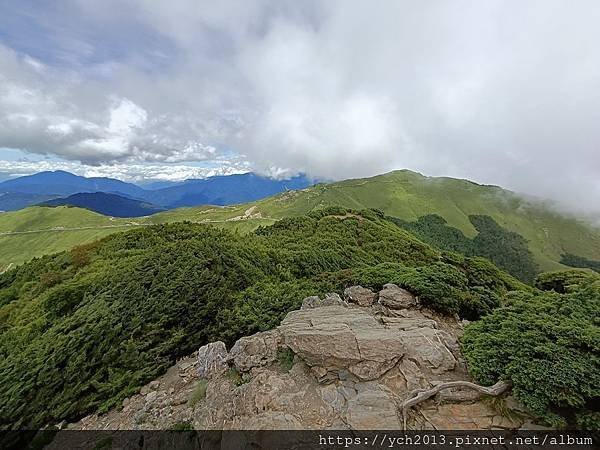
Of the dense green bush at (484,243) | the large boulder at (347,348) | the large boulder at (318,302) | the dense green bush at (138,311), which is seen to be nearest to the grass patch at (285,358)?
the large boulder at (347,348)

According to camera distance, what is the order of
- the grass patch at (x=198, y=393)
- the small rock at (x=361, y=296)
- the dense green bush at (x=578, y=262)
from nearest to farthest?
the grass patch at (x=198, y=393)
the small rock at (x=361, y=296)
the dense green bush at (x=578, y=262)

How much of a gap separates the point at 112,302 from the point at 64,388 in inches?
247

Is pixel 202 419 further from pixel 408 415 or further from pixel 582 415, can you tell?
pixel 582 415

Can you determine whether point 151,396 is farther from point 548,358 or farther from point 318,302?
point 548,358

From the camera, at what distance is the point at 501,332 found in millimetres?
12414

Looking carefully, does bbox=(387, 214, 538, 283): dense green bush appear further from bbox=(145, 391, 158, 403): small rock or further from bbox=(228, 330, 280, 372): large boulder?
bbox=(145, 391, 158, 403): small rock

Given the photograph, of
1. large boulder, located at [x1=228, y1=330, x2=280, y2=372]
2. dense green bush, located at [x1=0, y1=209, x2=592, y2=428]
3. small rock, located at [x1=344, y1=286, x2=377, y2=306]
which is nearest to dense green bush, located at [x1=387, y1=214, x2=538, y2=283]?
dense green bush, located at [x1=0, y1=209, x2=592, y2=428]

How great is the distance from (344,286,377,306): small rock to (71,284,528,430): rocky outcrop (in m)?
3.84

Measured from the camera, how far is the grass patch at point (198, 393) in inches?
553

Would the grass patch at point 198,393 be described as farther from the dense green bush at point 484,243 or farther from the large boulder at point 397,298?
the dense green bush at point 484,243

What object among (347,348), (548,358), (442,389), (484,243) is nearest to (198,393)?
(347,348)

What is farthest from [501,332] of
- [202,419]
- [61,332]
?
[61,332]

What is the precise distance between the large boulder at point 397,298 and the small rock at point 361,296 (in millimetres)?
936

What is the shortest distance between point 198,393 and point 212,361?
1720 mm
